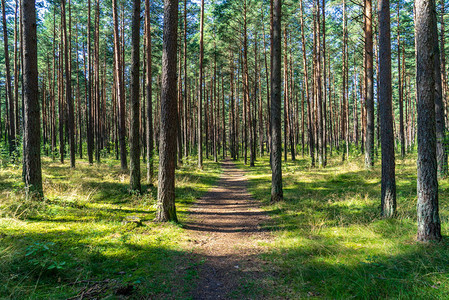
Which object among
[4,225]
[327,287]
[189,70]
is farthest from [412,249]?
[189,70]

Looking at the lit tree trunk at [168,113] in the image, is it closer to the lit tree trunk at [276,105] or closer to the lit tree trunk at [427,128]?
the lit tree trunk at [276,105]

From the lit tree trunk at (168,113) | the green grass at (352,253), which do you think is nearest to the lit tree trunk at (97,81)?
the lit tree trunk at (168,113)

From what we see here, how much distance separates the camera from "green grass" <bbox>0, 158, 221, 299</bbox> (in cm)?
336

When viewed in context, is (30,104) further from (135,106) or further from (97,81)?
(97,81)

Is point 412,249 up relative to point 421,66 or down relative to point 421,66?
down

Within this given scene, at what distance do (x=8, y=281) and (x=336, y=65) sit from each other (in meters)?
37.1

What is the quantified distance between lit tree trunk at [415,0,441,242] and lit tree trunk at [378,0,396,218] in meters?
1.50

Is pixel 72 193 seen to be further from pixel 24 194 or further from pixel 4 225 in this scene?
pixel 4 225

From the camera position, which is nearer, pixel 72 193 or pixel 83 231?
pixel 83 231

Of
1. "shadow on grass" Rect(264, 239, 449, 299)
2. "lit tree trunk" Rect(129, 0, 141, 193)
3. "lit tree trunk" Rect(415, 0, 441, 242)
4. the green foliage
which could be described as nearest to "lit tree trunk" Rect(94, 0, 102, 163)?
"lit tree trunk" Rect(129, 0, 141, 193)

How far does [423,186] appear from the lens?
443cm

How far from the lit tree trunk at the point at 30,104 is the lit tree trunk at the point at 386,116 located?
10210 mm

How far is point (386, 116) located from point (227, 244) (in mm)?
5286

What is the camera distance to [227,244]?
5.56m
